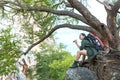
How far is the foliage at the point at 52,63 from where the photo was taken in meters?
48.6

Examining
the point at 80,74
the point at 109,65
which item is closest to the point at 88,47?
the point at 80,74

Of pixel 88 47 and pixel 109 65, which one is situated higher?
pixel 88 47

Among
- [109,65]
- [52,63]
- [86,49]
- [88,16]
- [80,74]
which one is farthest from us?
[52,63]

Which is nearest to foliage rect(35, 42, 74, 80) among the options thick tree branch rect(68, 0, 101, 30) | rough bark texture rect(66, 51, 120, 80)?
thick tree branch rect(68, 0, 101, 30)

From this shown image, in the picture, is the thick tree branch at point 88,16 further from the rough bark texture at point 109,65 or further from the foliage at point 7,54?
the foliage at point 7,54

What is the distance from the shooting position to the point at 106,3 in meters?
16.9

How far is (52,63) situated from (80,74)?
35.6m

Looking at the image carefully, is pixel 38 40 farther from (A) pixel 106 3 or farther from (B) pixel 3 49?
(A) pixel 106 3

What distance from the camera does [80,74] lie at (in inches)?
570

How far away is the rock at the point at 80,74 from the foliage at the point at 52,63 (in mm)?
32559

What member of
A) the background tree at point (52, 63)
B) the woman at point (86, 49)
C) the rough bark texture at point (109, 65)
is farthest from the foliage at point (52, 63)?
the rough bark texture at point (109, 65)

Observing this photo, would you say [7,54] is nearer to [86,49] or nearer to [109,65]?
[86,49]

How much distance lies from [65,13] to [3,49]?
13.9 ft

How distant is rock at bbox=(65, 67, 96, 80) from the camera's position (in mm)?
14272
